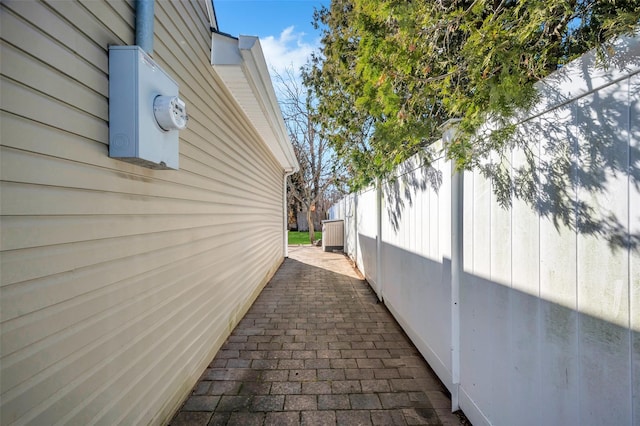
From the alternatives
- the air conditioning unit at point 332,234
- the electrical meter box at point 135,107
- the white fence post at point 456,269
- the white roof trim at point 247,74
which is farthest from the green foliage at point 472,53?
the air conditioning unit at point 332,234

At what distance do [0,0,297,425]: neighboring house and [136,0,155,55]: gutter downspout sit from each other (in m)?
0.05

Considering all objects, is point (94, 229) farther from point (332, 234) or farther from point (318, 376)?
point (332, 234)

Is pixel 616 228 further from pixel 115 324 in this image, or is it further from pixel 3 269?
pixel 115 324

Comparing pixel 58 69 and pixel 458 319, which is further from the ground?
pixel 58 69

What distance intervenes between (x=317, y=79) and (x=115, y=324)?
6896 mm

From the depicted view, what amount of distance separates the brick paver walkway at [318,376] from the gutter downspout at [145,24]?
2.61 meters

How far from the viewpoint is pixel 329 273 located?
7461 mm

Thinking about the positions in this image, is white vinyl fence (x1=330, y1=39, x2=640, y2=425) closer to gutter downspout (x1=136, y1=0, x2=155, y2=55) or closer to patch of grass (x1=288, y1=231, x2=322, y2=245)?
gutter downspout (x1=136, y1=0, x2=155, y2=55)

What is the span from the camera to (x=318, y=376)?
2.73 meters

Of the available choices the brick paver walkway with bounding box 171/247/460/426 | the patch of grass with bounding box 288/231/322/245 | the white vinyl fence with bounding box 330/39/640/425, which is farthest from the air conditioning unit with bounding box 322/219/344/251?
the white vinyl fence with bounding box 330/39/640/425

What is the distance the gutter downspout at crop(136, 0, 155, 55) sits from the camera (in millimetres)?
1876

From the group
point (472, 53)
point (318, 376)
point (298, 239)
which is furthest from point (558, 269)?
point (298, 239)

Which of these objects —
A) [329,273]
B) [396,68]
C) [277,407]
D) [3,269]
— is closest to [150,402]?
[277,407]

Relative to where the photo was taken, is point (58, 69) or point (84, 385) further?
point (84, 385)
